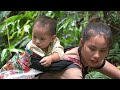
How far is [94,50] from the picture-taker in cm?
140

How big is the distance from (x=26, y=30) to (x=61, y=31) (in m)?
0.22

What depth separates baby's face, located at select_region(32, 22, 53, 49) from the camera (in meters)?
1.45

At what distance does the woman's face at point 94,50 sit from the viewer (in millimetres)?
1388

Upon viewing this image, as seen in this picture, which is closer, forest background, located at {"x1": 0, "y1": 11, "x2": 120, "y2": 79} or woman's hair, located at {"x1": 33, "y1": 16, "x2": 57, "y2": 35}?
woman's hair, located at {"x1": 33, "y1": 16, "x2": 57, "y2": 35}

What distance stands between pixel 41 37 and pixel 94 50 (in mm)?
251

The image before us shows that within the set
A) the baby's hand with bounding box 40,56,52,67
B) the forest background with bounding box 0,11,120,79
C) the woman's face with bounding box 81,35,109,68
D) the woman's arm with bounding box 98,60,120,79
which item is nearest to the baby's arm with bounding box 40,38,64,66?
the baby's hand with bounding box 40,56,52,67

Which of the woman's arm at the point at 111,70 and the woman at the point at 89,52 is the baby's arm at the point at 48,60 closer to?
the woman at the point at 89,52

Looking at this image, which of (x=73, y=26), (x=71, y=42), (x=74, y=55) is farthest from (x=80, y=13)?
(x=74, y=55)

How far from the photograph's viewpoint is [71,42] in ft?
6.67

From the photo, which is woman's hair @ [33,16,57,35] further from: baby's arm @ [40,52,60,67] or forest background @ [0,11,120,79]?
forest background @ [0,11,120,79]

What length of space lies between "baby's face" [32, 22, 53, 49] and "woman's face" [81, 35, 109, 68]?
164mm

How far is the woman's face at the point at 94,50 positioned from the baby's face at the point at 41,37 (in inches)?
6.4

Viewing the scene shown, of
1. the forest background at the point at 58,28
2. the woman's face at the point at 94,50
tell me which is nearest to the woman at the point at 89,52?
the woman's face at the point at 94,50

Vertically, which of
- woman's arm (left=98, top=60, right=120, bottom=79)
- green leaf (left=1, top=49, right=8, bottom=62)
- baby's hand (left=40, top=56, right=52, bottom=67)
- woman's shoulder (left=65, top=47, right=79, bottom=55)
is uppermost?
woman's shoulder (left=65, top=47, right=79, bottom=55)
